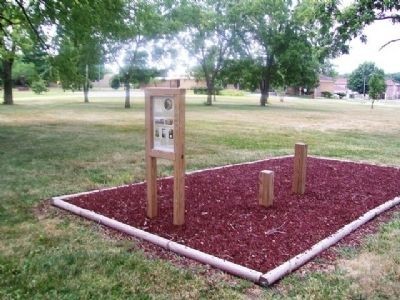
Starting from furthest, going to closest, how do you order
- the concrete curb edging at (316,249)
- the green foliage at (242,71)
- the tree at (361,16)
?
the green foliage at (242,71) < the tree at (361,16) < the concrete curb edging at (316,249)

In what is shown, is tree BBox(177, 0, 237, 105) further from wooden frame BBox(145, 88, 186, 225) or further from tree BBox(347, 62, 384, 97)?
tree BBox(347, 62, 384, 97)

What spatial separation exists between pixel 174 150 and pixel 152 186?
626 mm

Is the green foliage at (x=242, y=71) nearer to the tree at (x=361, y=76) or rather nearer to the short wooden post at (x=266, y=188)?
the short wooden post at (x=266, y=188)

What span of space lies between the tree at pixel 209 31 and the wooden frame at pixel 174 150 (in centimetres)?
2832

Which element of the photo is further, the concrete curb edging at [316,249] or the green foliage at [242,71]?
the green foliage at [242,71]

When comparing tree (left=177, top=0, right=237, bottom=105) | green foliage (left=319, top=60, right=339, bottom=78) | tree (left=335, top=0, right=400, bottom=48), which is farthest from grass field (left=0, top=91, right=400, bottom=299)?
tree (left=177, top=0, right=237, bottom=105)

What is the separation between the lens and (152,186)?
488 cm

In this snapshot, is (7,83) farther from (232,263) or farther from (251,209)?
(232,263)

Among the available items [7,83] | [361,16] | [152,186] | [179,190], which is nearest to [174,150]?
[179,190]

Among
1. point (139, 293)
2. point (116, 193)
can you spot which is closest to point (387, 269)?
point (139, 293)

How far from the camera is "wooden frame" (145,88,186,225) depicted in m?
4.35

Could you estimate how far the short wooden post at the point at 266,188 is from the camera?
17.4ft

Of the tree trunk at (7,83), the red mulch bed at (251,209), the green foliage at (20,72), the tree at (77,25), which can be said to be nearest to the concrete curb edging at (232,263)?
the red mulch bed at (251,209)

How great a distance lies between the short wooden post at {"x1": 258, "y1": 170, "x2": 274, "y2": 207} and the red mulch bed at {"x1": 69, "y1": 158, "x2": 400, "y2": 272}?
0.33ft
